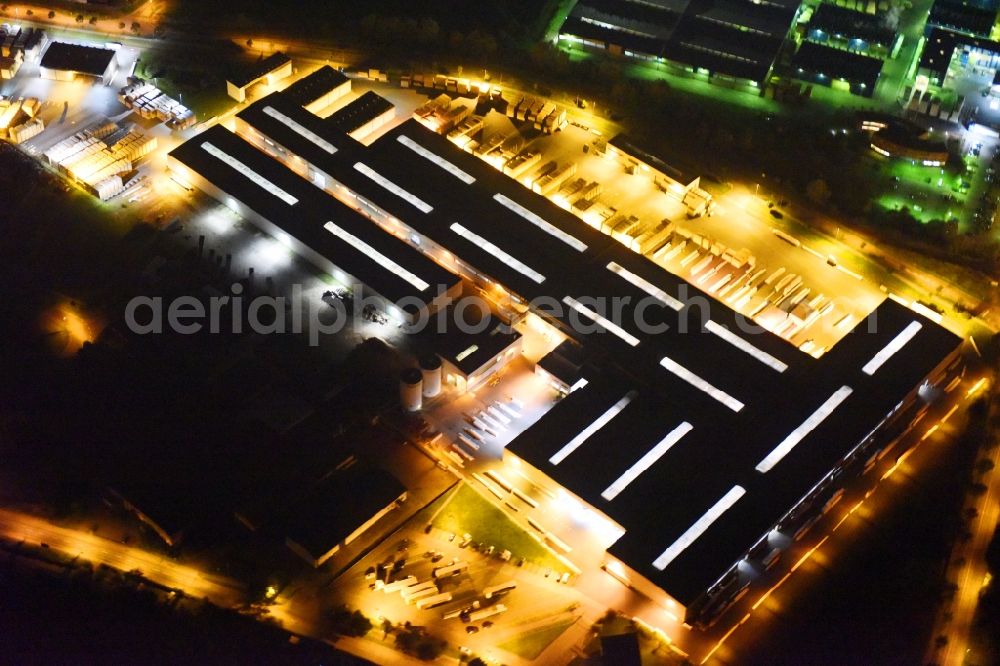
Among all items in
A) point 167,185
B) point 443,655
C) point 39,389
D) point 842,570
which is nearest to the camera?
point 443,655

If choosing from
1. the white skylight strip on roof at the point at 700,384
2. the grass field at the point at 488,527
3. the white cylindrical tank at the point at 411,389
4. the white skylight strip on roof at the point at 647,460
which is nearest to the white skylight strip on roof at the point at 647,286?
the white skylight strip on roof at the point at 700,384

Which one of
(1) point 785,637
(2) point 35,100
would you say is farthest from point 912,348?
(2) point 35,100

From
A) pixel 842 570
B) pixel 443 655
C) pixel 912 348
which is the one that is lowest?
pixel 443 655

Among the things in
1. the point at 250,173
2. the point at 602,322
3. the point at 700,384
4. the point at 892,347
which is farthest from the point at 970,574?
the point at 250,173

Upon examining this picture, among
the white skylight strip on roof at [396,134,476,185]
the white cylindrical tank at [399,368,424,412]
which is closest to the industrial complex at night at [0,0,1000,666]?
the white cylindrical tank at [399,368,424,412]

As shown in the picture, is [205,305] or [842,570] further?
[205,305]

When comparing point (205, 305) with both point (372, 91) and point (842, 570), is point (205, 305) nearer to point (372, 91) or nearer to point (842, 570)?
point (372, 91)

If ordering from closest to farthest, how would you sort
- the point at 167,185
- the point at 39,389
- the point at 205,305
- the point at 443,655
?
1. the point at 443,655
2. the point at 39,389
3. the point at 205,305
4. the point at 167,185
